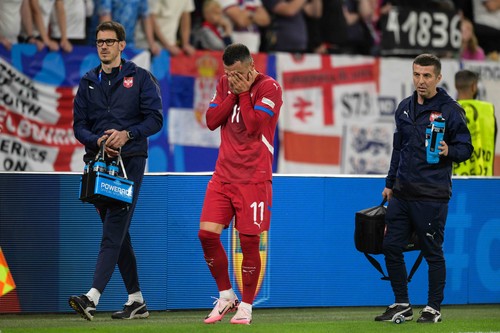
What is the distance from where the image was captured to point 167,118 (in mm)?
14594

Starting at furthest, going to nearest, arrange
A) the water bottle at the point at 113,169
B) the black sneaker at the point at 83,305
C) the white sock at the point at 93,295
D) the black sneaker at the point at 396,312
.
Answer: the black sneaker at the point at 396,312, the water bottle at the point at 113,169, the white sock at the point at 93,295, the black sneaker at the point at 83,305

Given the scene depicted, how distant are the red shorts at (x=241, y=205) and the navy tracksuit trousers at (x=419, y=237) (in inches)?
42.4

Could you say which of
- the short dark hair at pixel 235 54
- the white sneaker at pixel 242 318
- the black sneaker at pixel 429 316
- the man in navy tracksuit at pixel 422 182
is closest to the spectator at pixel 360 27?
the man in navy tracksuit at pixel 422 182

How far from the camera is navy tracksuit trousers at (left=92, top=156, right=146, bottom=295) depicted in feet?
25.5

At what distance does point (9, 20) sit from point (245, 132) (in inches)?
258

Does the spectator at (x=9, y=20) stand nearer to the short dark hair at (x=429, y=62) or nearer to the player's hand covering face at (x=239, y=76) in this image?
the player's hand covering face at (x=239, y=76)

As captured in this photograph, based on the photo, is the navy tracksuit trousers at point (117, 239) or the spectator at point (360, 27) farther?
the spectator at point (360, 27)

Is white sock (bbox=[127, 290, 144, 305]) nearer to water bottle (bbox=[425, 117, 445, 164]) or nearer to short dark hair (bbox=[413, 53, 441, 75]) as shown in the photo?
water bottle (bbox=[425, 117, 445, 164])

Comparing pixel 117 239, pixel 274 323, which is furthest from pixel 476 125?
pixel 117 239

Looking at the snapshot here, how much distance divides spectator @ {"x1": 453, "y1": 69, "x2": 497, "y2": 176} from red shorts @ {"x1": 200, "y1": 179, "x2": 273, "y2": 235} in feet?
10.7

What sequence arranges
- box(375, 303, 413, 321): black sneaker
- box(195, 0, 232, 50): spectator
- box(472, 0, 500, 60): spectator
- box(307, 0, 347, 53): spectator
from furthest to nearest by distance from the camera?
1. box(472, 0, 500, 60): spectator
2. box(307, 0, 347, 53): spectator
3. box(195, 0, 232, 50): spectator
4. box(375, 303, 413, 321): black sneaker

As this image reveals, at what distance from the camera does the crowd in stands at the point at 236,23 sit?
13.5 metres

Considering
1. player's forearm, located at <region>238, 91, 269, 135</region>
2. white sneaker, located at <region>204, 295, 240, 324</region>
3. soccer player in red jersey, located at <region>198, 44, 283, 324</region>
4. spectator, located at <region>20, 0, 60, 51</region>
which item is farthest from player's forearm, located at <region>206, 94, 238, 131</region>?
spectator, located at <region>20, 0, 60, 51</region>

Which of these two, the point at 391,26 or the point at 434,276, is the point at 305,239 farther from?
the point at 391,26
